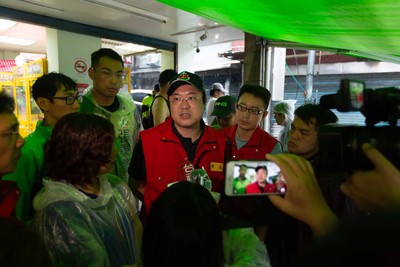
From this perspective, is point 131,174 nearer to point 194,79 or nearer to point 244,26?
point 194,79

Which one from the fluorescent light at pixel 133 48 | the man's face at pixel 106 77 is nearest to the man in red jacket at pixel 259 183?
the man's face at pixel 106 77

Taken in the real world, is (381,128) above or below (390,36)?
below

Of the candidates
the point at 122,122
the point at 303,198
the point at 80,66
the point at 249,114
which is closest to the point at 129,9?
the point at 80,66

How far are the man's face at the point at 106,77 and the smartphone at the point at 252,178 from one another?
1613mm

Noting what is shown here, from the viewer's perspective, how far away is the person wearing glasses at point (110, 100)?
6.91 feet

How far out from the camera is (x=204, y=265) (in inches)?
23.2

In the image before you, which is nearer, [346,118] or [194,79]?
[194,79]

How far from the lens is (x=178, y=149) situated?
1510 mm

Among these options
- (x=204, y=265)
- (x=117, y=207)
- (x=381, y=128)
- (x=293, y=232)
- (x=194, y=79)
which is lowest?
(x=293, y=232)

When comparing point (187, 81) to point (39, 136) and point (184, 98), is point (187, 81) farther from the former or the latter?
point (39, 136)

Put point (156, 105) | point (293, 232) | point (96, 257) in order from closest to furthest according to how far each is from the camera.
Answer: point (96, 257) < point (293, 232) < point (156, 105)

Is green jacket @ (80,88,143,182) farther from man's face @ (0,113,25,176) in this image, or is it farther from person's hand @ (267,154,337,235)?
person's hand @ (267,154,337,235)

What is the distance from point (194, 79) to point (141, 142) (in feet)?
1.46

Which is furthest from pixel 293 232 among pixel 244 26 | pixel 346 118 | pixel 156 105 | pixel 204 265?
pixel 346 118
